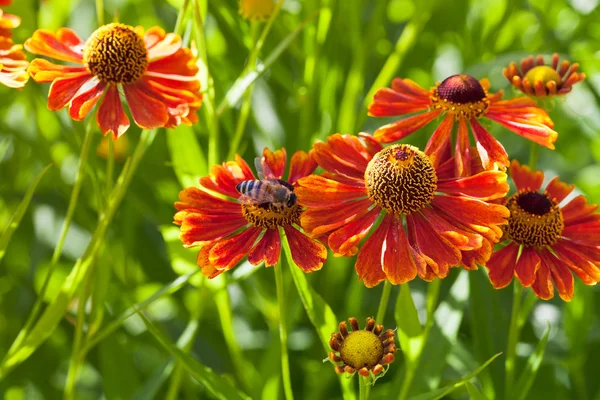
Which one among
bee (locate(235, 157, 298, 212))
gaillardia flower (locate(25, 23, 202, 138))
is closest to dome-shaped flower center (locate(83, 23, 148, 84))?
gaillardia flower (locate(25, 23, 202, 138))

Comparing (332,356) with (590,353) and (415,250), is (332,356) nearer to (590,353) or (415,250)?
(415,250)

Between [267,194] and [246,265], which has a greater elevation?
[267,194]

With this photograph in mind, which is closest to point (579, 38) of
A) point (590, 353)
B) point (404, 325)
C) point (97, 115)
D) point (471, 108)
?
point (590, 353)

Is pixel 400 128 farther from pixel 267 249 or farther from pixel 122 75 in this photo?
pixel 122 75

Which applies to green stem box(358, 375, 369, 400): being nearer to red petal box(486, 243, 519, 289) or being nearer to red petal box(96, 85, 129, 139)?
red petal box(486, 243, 519, 289)

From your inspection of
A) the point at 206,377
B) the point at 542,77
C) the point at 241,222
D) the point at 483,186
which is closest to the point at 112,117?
the point at 241,222

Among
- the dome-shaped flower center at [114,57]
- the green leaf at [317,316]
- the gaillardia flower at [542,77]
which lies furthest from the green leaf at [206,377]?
the gaillardia flower at [542,77]
